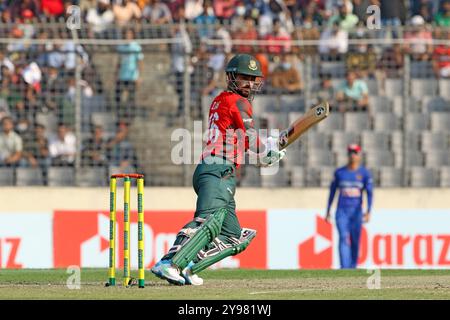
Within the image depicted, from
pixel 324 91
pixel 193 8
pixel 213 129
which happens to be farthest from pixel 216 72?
pixel 213 129

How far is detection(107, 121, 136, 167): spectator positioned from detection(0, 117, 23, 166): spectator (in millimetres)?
1518

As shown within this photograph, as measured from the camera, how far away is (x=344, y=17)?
78.9 feet

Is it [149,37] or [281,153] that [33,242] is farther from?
[281,153]

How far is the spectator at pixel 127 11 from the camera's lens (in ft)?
78.5

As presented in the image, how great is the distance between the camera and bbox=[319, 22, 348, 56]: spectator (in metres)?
22.3

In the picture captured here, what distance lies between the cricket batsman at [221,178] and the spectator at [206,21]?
9.61m

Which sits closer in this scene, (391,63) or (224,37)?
(224,37)

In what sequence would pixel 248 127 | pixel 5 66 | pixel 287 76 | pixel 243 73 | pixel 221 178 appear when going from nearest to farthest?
pixel 248 127 < pixel 221 178 < pixel 243 73 < pixel 5 66 < pixel 287 76

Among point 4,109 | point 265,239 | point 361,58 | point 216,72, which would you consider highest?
point 361,58

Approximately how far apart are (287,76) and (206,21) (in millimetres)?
2179

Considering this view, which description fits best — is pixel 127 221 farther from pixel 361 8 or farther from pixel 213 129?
pixel 361 8

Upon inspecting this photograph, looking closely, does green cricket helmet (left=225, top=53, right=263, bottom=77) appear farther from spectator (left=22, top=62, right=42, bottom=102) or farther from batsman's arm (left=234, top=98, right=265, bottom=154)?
spectator (left=22, top=62, right=42, bottom=102)

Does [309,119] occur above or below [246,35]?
below
